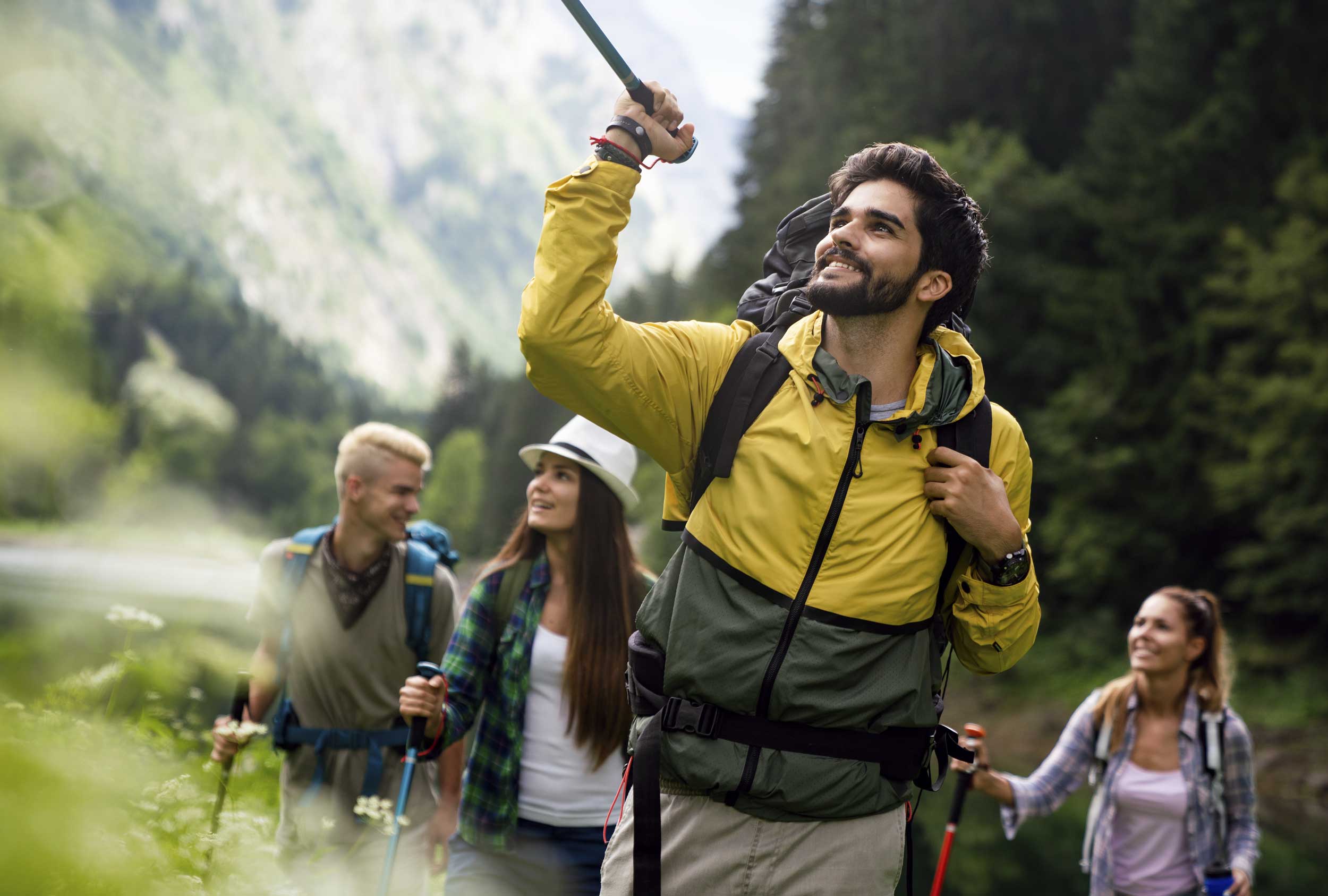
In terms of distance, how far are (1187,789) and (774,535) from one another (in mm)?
3544

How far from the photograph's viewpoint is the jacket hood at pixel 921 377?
8.83 ft

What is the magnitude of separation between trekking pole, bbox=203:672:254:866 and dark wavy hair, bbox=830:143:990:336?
2098 mm

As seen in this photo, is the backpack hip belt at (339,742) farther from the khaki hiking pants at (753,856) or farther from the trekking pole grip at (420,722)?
the khaki hiking pants at (753,856)

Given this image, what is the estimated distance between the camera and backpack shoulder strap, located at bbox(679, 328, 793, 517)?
2.67 metres

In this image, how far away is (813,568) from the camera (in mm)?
2592

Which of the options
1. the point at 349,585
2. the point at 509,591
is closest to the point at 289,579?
the point at 349,585

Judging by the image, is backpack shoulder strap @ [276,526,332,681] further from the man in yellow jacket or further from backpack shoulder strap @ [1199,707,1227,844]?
A: backpack shoulder strap @ [1199,707,1227,844]

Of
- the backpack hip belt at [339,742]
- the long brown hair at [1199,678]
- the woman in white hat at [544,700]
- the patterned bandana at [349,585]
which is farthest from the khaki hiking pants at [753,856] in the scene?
the long brown hair at [1199,678]

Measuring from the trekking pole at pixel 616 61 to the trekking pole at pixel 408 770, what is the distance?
6.89ft

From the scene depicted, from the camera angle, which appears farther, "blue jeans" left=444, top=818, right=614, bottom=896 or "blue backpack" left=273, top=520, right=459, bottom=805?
"blue backpack" left=273, top=520, right=459, bottom=805

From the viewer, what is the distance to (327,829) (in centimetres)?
473

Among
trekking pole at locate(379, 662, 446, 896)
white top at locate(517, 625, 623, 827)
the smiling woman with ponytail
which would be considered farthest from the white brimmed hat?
the smiling woman with ponytail

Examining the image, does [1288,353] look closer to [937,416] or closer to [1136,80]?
[1136,80]

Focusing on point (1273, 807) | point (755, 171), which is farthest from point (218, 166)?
point (1273, 807)
